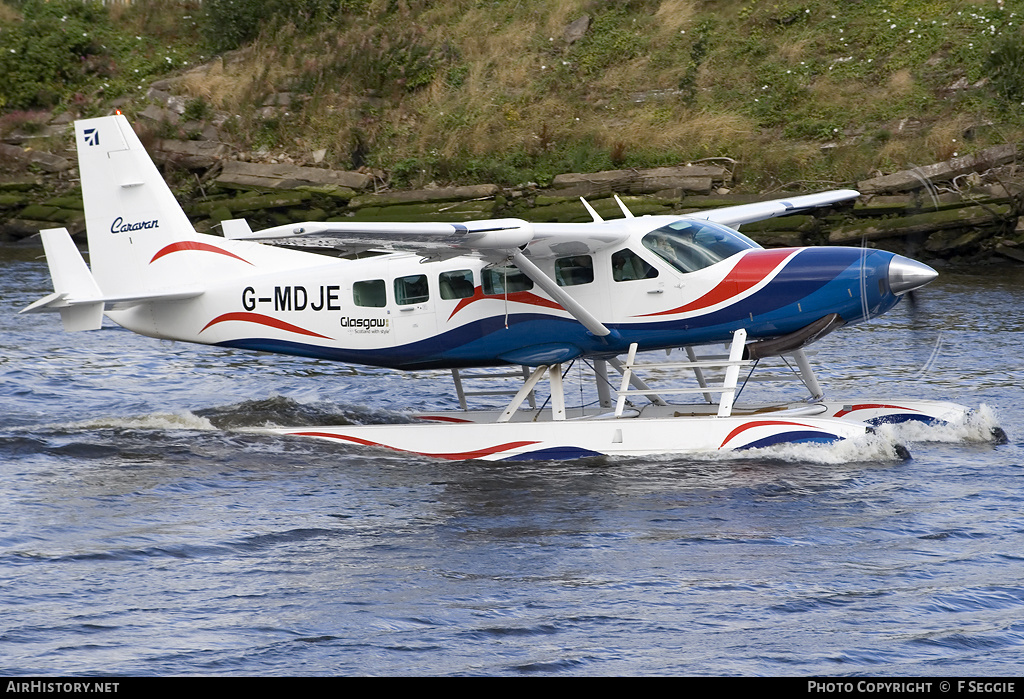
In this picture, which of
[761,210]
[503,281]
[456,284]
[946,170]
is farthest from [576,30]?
[503,281]

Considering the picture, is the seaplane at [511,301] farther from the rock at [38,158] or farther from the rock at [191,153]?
the rock at [38,158]

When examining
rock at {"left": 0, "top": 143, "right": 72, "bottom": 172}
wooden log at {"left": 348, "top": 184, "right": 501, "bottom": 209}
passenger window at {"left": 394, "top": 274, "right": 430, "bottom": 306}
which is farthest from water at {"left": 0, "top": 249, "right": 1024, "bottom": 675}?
rock at {"left": 0, "top": 143, "right": 72, "bottom": 172}

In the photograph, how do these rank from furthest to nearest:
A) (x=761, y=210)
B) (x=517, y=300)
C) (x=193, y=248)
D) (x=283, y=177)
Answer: (x=283, y=177) → (x=761, y=210) → (x=193, y=248) → (x=517, y=300)

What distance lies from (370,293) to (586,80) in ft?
71.4

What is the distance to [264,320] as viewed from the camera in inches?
609

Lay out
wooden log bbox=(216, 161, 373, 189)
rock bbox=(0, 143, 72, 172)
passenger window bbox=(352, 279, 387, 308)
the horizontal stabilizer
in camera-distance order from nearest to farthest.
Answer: the horizontal stabilizer
passenger window bbox=(352, 279, 387, 308)
wooden log bbox=(216, 161, 373, 189)
rock bbox=(0, 143, 72, 172)

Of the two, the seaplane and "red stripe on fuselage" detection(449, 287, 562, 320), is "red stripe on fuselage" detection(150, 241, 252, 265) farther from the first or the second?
"red stripe on fuselage" detection(449, 287, 562, 320)

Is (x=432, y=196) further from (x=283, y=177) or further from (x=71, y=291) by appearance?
(x=71, y=291)

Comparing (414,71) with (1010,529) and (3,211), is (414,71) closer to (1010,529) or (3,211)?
(3,211)

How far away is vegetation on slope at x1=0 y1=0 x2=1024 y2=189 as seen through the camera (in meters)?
31.0

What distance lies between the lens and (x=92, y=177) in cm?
1608

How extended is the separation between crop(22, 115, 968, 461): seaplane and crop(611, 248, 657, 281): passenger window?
0.02 metres

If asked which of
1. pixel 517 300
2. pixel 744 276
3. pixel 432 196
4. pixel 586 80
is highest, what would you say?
pixel 586 80

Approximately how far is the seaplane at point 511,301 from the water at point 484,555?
0.40 m
